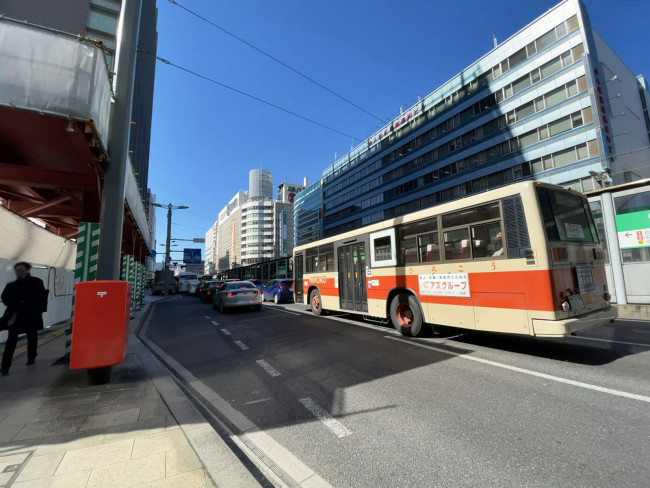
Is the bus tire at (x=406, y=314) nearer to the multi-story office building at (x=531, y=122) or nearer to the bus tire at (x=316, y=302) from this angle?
the bus tire at (x=316, y=302)

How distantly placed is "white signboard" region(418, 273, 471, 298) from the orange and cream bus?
2 centimetres

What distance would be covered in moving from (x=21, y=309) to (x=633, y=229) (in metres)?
15.6

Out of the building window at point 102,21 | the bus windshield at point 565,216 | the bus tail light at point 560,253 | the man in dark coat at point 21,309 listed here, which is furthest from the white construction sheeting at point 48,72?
the building window at point 102,21

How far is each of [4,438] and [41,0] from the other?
94.7 ft

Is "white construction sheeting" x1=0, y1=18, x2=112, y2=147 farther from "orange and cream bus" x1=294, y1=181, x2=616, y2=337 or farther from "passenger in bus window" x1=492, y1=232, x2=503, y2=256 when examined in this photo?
"passenger in bus window" x1=492, y1=232, x2=503, y2=256

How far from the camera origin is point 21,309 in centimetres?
543

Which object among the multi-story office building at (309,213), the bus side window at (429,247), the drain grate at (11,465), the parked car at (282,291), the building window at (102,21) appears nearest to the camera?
the drain grate at (11,465)

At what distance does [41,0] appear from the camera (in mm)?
19906

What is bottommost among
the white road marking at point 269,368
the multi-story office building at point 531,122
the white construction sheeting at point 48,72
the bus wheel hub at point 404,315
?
the white road marking at point 269,368

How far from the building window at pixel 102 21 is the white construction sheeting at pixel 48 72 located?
30.6 meters

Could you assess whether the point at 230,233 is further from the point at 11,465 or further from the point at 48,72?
the point at 11,465

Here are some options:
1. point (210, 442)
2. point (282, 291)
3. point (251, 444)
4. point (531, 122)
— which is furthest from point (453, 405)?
point (531, 122)

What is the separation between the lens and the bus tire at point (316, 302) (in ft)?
39.2

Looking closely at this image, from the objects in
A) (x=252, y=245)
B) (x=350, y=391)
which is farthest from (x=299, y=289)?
(x=252, y=245)
